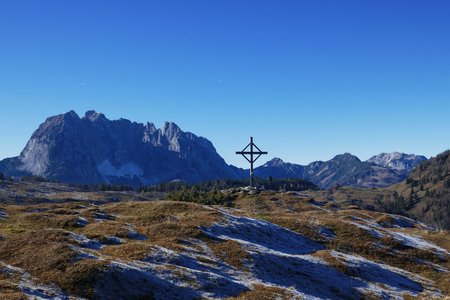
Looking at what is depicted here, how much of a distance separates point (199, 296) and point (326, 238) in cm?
3597

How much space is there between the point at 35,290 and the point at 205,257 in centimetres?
2006

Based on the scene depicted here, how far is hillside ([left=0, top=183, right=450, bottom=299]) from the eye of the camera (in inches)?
1479

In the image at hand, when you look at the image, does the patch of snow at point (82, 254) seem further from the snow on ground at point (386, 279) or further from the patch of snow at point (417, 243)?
Result: the patch of snow at point (417, 243)

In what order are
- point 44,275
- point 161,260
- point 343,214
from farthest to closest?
point 343,214 < point 161,260 < point 44,275

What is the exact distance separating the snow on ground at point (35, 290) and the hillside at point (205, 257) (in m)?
0.08

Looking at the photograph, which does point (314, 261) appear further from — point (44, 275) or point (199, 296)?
point (44, 275)

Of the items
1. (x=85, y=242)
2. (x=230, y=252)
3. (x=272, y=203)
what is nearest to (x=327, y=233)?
(x=230, y=252)

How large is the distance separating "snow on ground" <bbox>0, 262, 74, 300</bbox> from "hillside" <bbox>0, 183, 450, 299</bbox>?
0.08 metres

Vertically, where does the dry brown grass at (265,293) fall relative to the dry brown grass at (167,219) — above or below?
below

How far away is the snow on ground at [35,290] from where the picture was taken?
32.9 meters

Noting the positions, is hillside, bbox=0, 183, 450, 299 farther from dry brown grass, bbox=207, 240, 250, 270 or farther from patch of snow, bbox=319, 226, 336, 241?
patch of snow, bbox=319, 226, 336, 241

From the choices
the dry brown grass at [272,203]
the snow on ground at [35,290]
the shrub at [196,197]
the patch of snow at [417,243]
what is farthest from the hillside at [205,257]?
the dry brown grass at [272,203]

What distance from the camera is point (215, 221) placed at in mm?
65625

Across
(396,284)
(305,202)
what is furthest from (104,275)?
(305,202)
